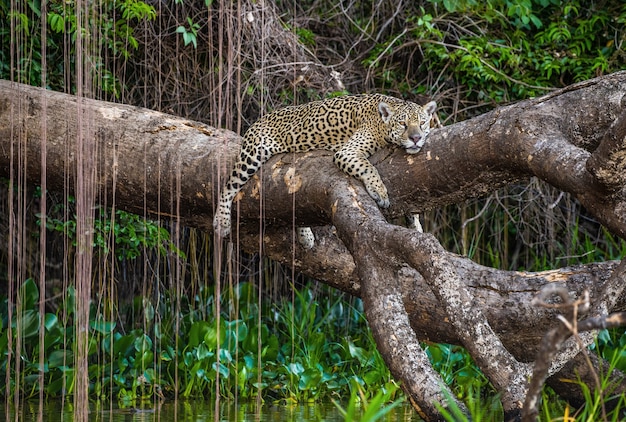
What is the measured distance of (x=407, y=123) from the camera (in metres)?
4.74

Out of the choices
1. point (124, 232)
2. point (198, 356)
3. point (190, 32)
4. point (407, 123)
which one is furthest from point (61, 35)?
point (407, 123)

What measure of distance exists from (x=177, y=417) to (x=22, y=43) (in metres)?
2.94

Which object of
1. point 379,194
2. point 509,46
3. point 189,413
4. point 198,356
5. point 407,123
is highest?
point 509,46

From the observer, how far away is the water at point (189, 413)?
17.1ft

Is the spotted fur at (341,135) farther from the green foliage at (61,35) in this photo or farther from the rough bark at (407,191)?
the green foliage at (61,35)

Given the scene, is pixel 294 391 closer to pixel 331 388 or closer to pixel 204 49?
pixel 331 388

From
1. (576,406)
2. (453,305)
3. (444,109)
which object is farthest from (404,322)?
(444,109)

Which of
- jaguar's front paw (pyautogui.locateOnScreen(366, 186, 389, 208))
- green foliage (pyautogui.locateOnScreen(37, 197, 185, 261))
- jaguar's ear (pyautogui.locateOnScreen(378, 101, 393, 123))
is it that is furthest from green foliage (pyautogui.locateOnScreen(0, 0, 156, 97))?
jaguar's front paw (pyautogui.locateOnScreen(366, 186, 389, 208))

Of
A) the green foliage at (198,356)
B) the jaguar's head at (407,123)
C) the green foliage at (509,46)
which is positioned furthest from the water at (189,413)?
the green foliage at (509,46)

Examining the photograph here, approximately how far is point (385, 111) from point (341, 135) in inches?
13.4

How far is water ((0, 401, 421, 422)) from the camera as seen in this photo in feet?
17.1

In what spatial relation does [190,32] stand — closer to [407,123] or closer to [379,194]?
[407,123]

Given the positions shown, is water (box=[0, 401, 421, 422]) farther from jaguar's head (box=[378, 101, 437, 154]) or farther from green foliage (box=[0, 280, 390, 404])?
jaguar's head (box=[378, 101, 437, 154])

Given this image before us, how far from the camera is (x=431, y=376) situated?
3.17 metres
